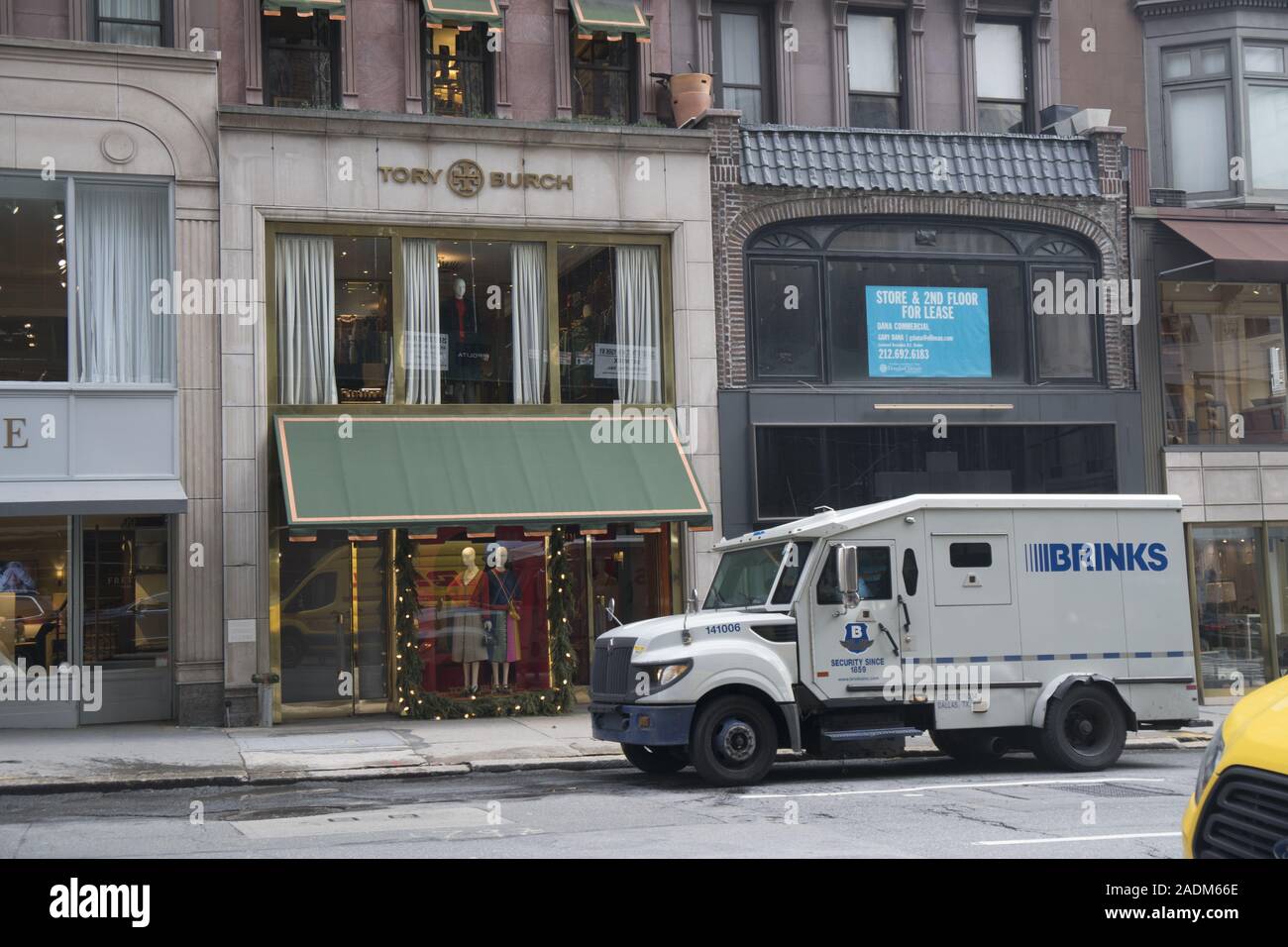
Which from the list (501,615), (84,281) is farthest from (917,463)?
(84,281)

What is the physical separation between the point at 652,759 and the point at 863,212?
36.1ft

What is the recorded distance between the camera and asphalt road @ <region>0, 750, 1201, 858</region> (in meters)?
9.42

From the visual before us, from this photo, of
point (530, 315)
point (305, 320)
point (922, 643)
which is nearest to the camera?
point (922, 643)

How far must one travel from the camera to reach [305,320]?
19422 millimetres

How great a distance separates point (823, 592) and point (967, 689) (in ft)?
5.97

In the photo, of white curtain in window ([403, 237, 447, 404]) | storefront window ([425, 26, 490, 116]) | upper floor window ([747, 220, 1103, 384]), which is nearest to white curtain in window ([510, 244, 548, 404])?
white curtain in window ([403, 237, 447, 404])

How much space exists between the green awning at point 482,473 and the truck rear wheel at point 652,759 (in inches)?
207

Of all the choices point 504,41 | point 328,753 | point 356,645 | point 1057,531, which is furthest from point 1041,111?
point 328,753

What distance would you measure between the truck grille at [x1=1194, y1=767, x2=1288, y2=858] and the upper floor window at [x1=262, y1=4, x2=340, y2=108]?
1736 centimetres

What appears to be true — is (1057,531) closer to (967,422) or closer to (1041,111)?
(967,422)

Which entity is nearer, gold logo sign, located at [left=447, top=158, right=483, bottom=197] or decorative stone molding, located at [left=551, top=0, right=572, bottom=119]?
gold logo sign, located at [left=447, top=158, right=483, bottom=197]

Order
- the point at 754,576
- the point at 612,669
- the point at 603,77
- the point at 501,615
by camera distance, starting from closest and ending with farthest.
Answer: the point at 612,669 → the point at 754,576 → the point at 501,615 → the point at 603,77

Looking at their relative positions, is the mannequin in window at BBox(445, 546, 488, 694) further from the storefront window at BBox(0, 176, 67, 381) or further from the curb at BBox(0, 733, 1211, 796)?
the storefront window at BBox(0, 176, 67, 381)

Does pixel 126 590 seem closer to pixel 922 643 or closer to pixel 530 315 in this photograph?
pixel 530 315
